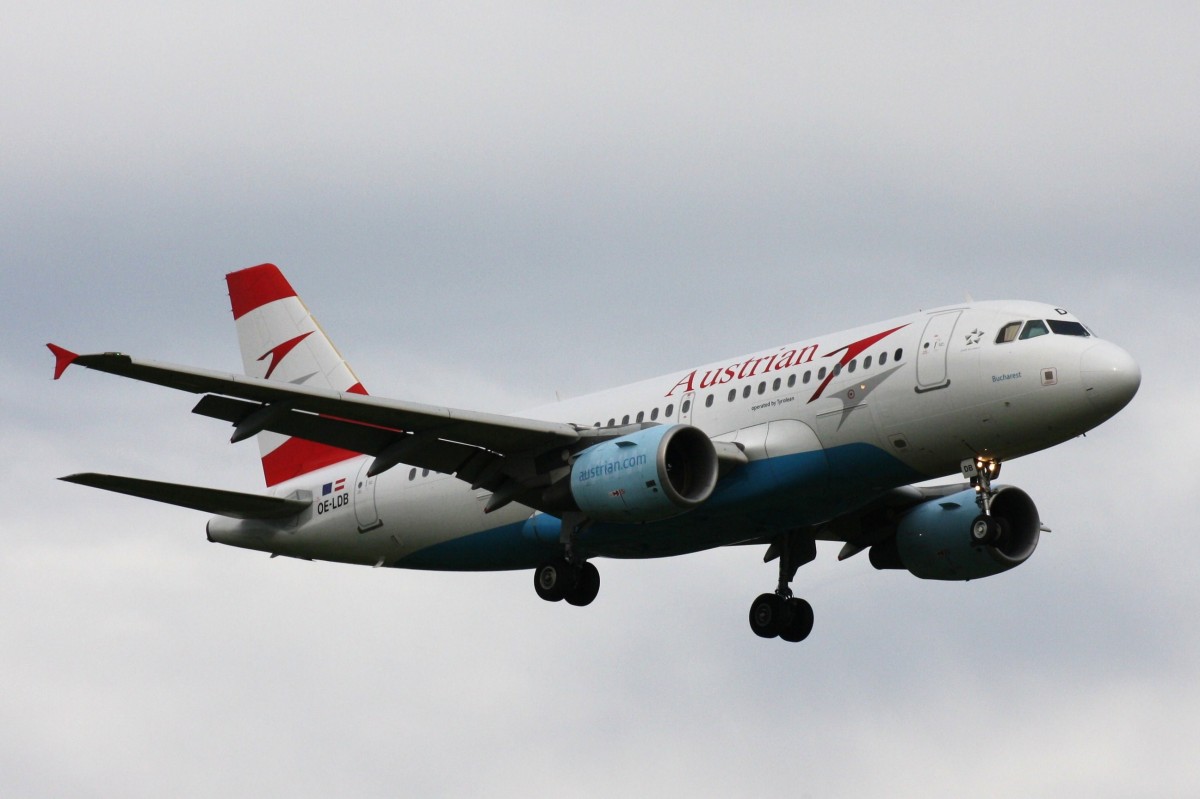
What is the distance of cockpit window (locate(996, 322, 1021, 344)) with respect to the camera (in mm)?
36062

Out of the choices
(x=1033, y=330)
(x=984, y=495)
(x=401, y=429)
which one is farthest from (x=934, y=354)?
(x=401, y=429)

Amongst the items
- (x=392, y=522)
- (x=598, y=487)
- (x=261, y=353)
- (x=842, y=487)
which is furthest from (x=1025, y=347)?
(x=261, y=353)

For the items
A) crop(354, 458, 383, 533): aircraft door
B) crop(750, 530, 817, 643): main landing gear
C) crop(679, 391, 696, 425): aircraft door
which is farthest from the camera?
crop(354, 458, 383, 533): aircraft door

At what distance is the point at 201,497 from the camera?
143 feet

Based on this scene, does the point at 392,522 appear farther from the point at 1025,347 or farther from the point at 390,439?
the point at 1025,347

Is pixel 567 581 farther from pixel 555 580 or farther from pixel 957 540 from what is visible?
pixel 957 540

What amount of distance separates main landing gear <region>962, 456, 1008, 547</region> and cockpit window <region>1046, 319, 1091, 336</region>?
9.03 ft

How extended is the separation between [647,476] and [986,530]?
6.74 meters

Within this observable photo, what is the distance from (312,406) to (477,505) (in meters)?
7.05

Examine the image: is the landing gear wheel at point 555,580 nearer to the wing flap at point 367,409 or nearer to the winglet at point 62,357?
the wing flap at point 367,409

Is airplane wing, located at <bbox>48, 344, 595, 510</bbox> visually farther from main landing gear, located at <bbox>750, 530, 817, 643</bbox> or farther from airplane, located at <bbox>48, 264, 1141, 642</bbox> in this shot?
main landing gear, located at <bbox>750, 530, 817, 643</bbox>

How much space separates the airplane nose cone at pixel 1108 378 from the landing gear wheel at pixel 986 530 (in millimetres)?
3385

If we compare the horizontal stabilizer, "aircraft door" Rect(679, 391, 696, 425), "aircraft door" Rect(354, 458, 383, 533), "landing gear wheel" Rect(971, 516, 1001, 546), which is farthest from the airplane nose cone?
the horizontal stabilizer

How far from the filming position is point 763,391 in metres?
38.6
